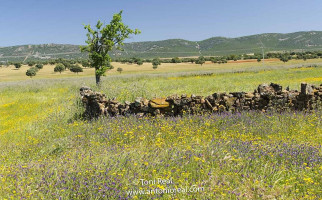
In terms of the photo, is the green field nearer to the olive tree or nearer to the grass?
the olive tree

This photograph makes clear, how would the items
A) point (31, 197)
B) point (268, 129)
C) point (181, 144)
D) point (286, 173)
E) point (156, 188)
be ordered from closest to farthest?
point (31, 197) < point (156, 188) < point (286, 173) < point (181, 144) < point (268, 129)

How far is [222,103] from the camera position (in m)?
11.3

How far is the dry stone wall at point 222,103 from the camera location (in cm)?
1094

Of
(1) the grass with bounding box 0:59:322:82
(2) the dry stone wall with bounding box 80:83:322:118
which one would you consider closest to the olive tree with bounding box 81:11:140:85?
(2) the dry stone wall with bounding box 80:83:322:118

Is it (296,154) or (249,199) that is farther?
(296,154)

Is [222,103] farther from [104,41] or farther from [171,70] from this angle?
[171,70]

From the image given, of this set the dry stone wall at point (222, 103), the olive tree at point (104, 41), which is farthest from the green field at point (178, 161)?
the olive tree at point (104, 41)

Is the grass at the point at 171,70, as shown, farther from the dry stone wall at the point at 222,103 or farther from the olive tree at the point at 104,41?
the dry stone wall at the point at 222,103

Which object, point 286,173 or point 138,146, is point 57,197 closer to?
point 138,146

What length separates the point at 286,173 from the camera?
5.39 meters

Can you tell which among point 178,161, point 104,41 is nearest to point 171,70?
point 104,41

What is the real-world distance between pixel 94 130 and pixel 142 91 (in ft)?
26.5


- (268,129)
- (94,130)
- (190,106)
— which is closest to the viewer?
(268,129)

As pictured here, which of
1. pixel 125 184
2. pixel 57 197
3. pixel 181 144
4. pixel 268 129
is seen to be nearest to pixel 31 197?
pixel 57 197
